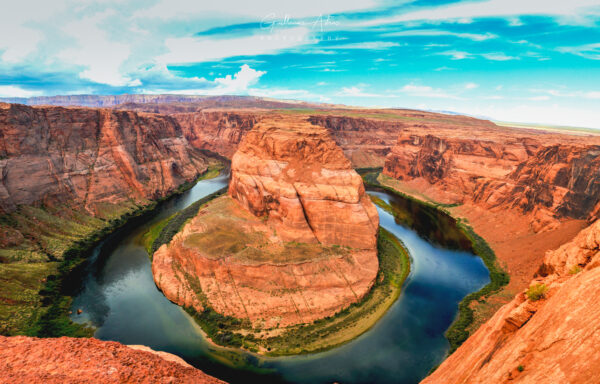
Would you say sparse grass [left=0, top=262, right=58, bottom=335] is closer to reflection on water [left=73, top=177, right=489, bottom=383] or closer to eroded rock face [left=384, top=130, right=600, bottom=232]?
reflection on water [left=73, top=177, right=489, bottom=383]

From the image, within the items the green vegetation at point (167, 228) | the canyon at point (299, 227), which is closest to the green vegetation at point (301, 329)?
the canyon at point (299, 227)

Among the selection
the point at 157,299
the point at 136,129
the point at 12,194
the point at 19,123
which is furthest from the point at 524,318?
the point at 136,129

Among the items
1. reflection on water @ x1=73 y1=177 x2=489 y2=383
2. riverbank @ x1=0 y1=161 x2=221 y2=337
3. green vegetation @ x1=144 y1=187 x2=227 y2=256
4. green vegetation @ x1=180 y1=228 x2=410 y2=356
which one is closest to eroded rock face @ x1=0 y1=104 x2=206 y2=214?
riverbank @ x1=0 y1=161 x2=221 y2=337

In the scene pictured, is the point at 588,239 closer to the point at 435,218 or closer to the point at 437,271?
the point at 437,271

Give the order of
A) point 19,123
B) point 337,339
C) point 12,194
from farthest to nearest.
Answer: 1. point 19,123
2. point 12,194
3. point 337,339

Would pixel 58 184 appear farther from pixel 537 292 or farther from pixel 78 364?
pixel 537 292

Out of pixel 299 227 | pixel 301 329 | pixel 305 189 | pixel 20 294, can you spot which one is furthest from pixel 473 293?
pixel 20 294
